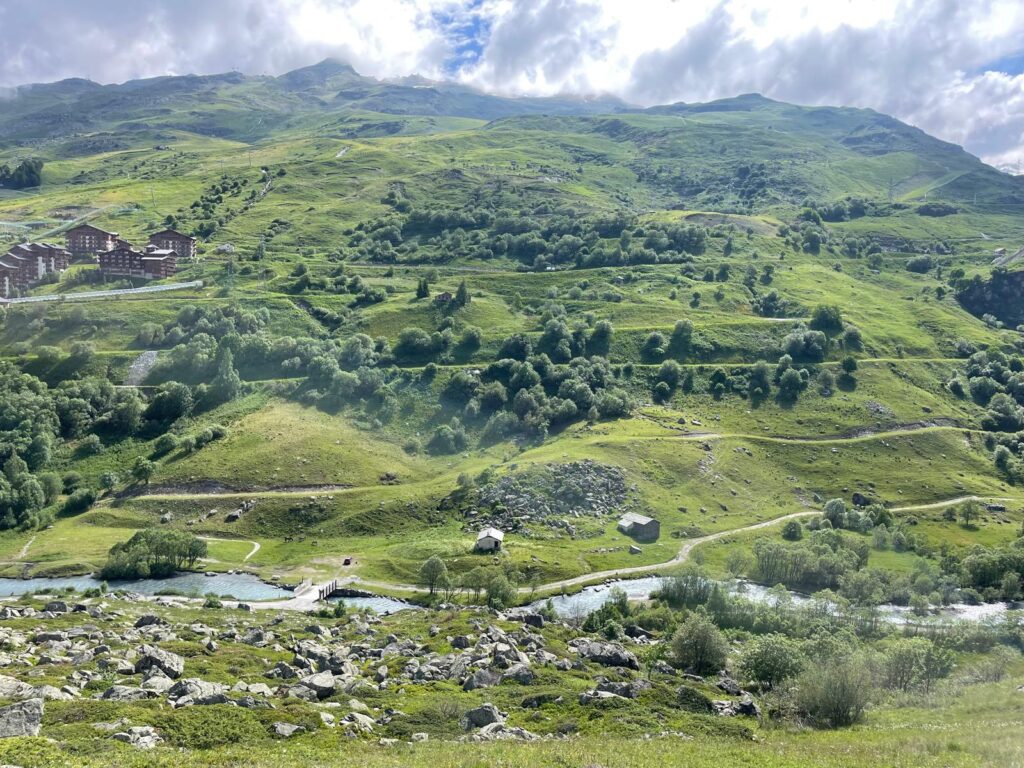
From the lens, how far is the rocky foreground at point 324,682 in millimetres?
43281

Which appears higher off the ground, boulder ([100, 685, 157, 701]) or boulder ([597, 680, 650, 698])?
boulder ([100, 685, 157, 701])

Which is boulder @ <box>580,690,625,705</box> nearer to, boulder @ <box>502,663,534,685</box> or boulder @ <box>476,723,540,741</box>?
boulder @ <box>502,663,534,685</box>

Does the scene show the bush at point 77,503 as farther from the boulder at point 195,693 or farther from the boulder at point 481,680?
the boulder at point 481,680

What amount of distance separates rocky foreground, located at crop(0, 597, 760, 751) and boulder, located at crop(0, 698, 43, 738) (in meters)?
0.06

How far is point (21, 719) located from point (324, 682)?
2079 cm

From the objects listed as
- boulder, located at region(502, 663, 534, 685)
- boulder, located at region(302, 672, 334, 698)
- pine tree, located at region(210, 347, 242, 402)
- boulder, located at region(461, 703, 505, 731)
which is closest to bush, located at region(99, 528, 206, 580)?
pine tree, located at region(210, 347, 242, 402)

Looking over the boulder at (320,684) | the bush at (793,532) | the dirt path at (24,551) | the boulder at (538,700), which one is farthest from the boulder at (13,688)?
the bush at (793,532)

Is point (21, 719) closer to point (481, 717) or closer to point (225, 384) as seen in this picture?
point (481, 717)

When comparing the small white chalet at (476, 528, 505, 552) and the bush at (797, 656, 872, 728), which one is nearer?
the bush at (797, 656, 872, 728)

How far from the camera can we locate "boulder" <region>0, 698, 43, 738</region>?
37281mm

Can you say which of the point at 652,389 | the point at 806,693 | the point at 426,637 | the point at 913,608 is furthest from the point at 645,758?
the point at 652,389

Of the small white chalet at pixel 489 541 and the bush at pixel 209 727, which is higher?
the bush at pixel 209 727

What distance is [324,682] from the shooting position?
179 feet

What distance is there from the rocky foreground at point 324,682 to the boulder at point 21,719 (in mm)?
57
